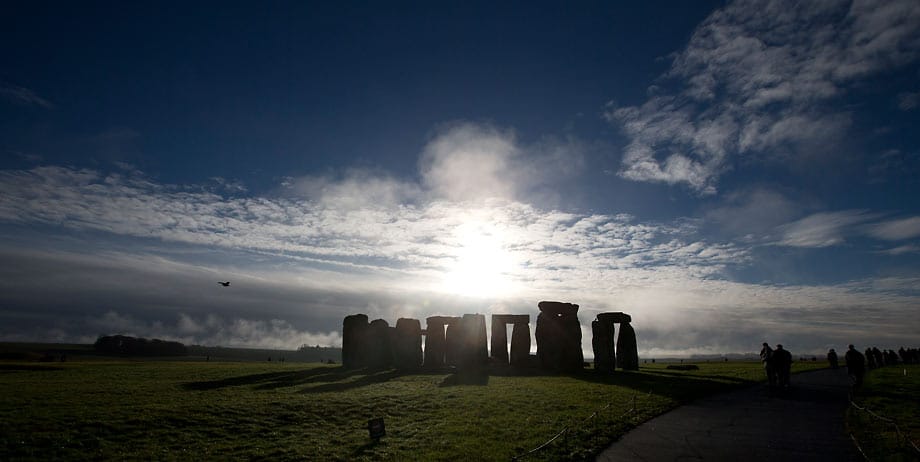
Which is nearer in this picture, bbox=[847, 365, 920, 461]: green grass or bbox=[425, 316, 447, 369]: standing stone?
bbox=[847, 365, 920, 461]: green grass

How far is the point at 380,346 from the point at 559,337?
658 inches

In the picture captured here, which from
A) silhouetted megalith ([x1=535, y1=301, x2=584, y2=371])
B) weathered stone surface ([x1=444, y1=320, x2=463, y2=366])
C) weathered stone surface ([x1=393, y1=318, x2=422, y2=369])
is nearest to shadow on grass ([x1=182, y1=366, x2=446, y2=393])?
weathered stone surface ([x1=393, y1=318, x2=422, y2=369])

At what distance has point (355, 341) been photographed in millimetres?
49312

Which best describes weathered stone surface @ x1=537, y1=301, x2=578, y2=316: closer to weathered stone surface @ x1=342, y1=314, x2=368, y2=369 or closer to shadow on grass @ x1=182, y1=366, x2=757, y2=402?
shadow on grass @ x1=182, y1=366, x2=757, y2=402

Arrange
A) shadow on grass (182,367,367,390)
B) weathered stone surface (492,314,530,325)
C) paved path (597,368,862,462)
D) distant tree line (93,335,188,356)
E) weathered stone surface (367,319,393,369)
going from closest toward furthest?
paved path (597,368,862,462), shadow on grass (182,367,367,390), weathered stone surface (492,314,530,325), weathered stone surface (367,319,393,369), distant tree line (93,335,188,356)

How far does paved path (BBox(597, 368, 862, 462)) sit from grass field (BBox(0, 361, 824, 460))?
3.63 feet

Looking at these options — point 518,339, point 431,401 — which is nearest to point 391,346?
point 518,339

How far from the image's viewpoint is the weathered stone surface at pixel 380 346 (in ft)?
159

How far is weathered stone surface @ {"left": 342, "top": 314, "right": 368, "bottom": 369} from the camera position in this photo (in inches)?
1925

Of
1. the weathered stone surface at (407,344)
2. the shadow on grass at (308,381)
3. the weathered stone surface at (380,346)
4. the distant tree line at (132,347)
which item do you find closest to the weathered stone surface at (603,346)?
the shadow on grass at (308,381)

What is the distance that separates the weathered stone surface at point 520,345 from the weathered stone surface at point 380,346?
11458 millimetres

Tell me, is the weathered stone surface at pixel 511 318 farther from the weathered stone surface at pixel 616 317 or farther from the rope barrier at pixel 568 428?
the rope barrier at pixel 568 428

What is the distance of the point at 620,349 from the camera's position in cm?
4459

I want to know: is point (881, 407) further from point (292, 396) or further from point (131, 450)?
point (131, 450)
